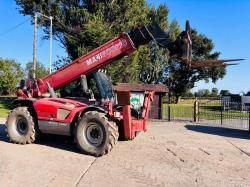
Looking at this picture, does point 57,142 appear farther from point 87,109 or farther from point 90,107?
point 90,107

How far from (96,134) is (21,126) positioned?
293cm

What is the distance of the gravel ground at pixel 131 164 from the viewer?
7.49 m

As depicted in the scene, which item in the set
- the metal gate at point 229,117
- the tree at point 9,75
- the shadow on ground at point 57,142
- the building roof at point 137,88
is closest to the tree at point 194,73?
the tree at point 9,75

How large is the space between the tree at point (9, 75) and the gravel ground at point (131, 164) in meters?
49.8

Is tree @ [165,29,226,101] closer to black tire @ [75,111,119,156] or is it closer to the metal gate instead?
the metal gate

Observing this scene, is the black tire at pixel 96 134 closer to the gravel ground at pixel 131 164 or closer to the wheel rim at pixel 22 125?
the gravel ground at pixel 131 164

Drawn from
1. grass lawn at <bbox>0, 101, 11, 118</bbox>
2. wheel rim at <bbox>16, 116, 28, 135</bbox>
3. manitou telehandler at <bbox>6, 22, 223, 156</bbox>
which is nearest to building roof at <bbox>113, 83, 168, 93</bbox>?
grass lawn at <bbox>0, 101, 11, 118</bbox>

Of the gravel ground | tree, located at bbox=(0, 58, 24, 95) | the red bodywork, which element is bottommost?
the gravel ground

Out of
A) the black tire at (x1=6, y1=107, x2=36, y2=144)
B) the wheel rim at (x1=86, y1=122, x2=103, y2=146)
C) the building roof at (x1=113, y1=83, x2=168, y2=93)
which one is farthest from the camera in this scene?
the building roof at (x1=113, y1=83, x2=168, y2=93)

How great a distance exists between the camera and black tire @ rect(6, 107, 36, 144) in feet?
37.3

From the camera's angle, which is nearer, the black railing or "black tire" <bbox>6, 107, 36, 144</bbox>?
"black tire" <bbox>6, 107, 36, 144</bbox>

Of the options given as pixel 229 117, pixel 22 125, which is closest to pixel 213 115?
pixel 229 117

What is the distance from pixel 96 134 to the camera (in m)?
10.2

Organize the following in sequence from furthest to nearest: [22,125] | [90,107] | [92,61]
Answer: [22,125]
[92,61]
[90,107]
